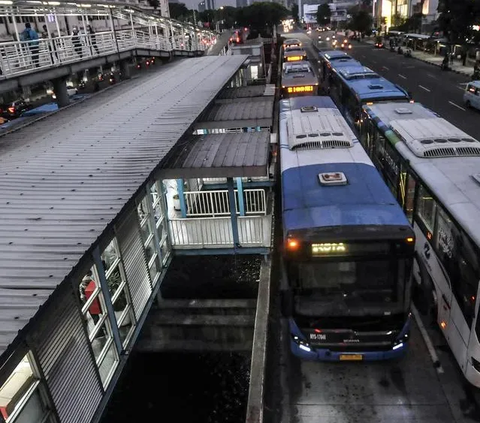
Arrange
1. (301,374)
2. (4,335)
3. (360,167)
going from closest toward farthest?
(4,335), (301,374), (360,167)

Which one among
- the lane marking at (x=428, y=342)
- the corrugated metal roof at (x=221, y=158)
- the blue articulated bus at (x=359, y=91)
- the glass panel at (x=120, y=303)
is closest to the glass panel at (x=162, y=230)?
the corrugated metal roof at (x=221, y=158)

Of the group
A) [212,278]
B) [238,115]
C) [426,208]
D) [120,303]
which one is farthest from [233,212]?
[238,115]

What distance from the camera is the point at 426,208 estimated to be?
940 centimetres

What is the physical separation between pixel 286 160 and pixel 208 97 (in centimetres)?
701

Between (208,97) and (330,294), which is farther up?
(208,97)

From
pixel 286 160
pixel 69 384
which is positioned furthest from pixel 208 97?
pixel 69 384

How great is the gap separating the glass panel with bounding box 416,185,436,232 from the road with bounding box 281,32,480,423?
242 centimetres

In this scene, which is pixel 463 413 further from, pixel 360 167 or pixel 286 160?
pixel 286 160

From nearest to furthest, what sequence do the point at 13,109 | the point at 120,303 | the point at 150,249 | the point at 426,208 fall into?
1. the point at 120,303
2. the point at 426,208
3. the point at 150,249
4. the point at 13,109

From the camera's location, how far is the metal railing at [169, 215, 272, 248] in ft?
37.1

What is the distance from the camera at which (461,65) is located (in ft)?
160

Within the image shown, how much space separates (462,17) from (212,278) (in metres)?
47.2

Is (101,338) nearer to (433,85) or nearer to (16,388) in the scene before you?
(16,388)

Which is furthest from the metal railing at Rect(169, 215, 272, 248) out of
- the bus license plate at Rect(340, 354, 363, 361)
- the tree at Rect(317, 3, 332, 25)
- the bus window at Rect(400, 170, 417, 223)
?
the tree at Rect(317, 3, 332, 25)
